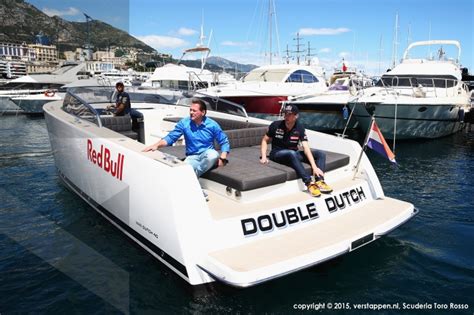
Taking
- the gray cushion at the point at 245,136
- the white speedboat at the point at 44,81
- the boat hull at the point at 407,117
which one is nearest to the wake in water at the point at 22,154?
Result: the gray cushion at the point at 245,136

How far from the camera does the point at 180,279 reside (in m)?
3.87

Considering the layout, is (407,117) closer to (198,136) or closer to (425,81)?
(425,81)

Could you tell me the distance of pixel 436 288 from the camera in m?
3.92

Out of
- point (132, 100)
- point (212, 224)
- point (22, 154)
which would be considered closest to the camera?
point (212, 224)

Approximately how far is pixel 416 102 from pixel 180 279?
38.6 ft

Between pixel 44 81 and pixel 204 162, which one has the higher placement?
pixel 44 81

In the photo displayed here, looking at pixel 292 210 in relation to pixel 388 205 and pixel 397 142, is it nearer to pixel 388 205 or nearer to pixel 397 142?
pixel 388 205

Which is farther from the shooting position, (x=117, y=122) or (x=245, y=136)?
(x=117, y=122)

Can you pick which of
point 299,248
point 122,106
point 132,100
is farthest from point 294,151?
point 132,100

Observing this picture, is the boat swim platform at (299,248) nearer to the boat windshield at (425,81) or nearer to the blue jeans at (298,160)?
the blue jeans at (298,160)

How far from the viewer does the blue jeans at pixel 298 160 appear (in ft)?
14.5

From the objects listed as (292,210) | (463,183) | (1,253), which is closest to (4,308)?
(1,253)

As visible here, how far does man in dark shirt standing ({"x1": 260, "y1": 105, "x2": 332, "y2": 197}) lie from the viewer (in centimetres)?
442

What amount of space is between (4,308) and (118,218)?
1.41 metres
